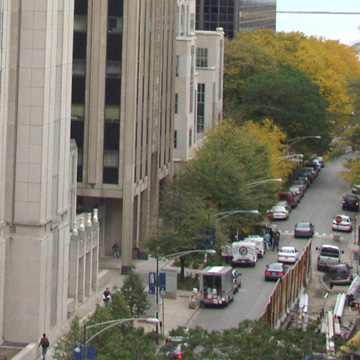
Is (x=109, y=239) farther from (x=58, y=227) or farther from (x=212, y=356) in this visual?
(x=212, y=356)

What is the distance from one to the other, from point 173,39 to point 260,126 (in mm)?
28265

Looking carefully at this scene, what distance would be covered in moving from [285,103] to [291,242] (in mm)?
34422

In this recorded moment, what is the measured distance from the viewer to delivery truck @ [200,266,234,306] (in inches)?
2884

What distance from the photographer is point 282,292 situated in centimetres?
6950

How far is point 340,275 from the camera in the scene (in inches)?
3243

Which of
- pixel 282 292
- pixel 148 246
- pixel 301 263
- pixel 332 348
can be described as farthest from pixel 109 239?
pixel 332 348

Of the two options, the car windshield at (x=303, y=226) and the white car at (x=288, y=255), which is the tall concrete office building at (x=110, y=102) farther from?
the car windshield at (x=303, y=226)

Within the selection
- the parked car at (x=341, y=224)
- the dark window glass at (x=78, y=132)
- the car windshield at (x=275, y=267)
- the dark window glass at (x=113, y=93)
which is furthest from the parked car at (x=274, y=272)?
the parked car at (x=341, y=224)

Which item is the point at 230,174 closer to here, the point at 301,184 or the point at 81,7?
the point at 81,7

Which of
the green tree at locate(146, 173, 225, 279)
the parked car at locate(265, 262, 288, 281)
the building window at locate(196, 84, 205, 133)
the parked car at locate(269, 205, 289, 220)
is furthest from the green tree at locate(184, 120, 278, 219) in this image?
the building window at locate(196, 84, 205, 133)

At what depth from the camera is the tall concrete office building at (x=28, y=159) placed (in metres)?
59.7

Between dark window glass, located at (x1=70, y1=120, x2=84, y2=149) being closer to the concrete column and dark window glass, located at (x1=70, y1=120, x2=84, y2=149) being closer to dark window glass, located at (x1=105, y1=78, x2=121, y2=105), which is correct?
dark window glass, located at (x1=105, y1=78, x2=121, y2=105)

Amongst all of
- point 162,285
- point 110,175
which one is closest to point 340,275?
point 110,175

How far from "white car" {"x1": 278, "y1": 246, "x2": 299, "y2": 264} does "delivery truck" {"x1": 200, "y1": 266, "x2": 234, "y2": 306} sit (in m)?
13.9
